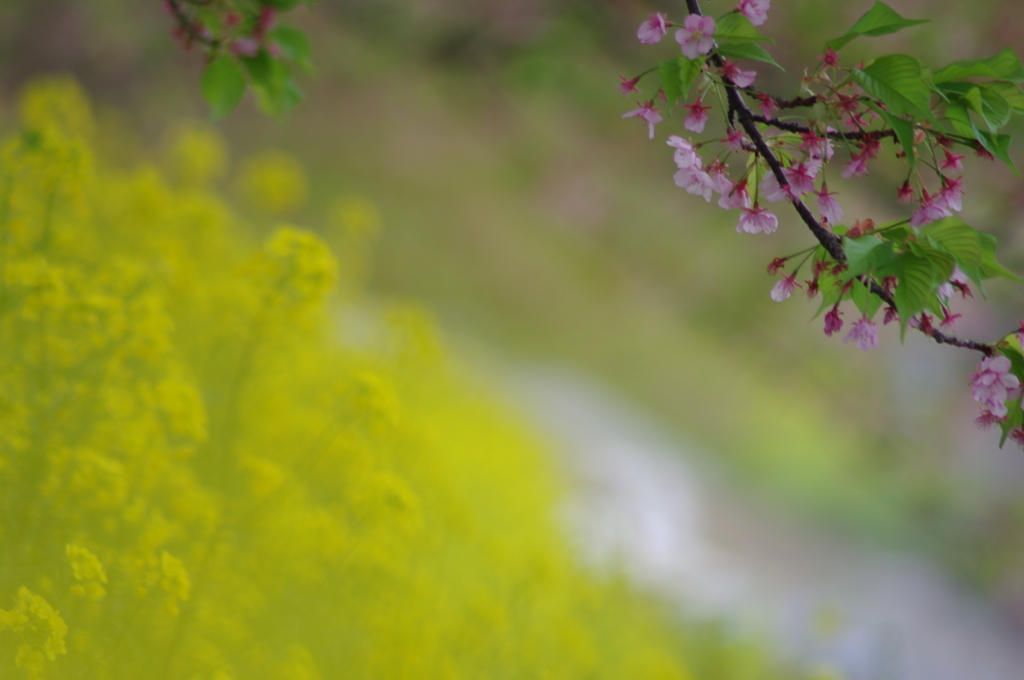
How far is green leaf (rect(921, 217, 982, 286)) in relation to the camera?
84cm

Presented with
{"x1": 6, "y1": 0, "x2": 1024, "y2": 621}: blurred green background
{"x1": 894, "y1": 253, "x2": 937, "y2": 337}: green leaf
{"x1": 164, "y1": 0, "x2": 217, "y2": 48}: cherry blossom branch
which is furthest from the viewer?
{"x1": 6, "y1": 0, "x2": 1024, "y2": 621}: blurred green background

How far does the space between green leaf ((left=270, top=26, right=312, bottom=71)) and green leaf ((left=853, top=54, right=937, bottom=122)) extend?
3.23 feet

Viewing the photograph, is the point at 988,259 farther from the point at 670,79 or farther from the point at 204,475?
the point at 204,475

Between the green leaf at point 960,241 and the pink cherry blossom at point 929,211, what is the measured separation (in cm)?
11

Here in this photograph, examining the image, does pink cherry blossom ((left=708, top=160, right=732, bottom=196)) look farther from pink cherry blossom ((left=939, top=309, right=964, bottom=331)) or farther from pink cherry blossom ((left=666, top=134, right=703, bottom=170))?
pink cherry blossom ((left=939, top=309, right=964, bottom=331))

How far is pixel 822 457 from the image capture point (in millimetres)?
10266

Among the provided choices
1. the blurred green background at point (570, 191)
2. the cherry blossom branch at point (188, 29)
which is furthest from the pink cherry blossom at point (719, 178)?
the blurred green background at point (570, 191)

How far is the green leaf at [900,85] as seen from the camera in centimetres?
84

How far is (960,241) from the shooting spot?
2.80ft

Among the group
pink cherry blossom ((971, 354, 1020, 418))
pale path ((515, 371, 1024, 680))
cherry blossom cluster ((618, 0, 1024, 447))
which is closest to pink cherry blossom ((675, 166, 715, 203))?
cherry blossom cluster ((618, 0, 1024, 447))

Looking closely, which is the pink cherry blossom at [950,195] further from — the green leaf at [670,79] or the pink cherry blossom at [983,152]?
the green leaf at [670,79]

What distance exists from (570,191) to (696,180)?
4.80 metres

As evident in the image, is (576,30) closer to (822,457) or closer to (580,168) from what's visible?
(580,168)

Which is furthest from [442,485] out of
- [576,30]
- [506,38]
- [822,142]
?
[506,38]
